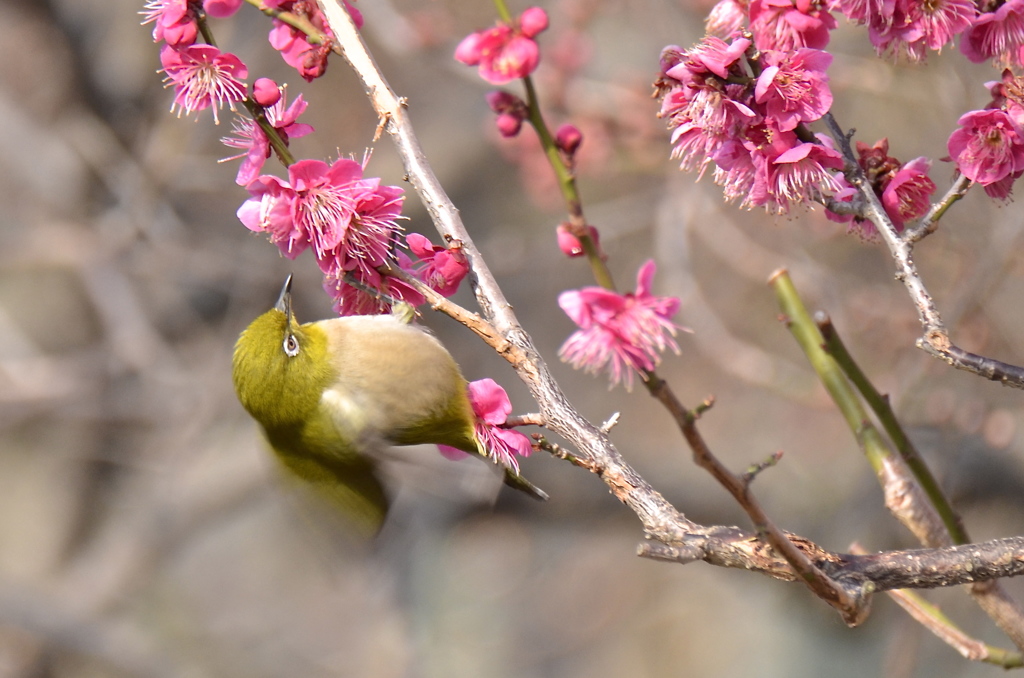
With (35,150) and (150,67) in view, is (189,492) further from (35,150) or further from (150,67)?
(150,67)

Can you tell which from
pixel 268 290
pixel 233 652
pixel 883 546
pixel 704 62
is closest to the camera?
pixel 704 62

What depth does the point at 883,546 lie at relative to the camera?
470 centimetres

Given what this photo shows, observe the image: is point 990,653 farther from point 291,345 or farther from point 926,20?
point 291,345

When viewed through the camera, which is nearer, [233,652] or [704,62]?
[704,62]

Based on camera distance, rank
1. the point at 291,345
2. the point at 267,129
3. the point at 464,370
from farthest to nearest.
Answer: the point at 464,370 → the point at 291,345 → the point at 267,129

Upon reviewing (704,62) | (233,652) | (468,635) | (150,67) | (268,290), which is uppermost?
(704,62)

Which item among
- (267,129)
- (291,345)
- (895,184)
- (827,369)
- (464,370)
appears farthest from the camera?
(464,370)

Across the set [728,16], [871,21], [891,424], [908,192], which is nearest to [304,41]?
[728,16]

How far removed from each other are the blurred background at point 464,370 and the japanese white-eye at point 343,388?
2.37 meters

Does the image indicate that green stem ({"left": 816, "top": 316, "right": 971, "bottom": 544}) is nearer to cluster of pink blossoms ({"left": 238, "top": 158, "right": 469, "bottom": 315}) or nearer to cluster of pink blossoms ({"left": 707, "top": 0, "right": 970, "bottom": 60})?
cluster of pink blossoms ({"left": 707, "top": 0, "right": 970, "bottom": 60})

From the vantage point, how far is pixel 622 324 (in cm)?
138

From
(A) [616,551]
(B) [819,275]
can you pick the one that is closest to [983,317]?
(B) [819,275]

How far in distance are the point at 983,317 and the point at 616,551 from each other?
4.07 meters

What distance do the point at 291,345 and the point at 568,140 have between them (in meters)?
1.08
